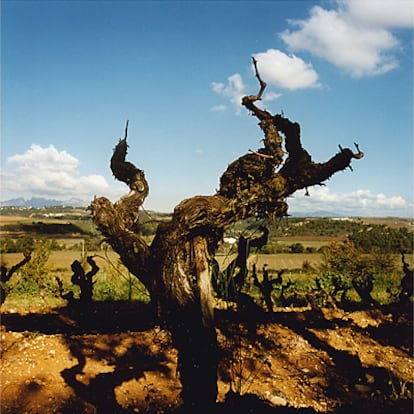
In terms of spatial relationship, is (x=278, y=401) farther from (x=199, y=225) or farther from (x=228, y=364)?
(x=199, y=225)

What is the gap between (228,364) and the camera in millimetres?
6023

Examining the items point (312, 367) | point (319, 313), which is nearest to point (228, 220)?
point (312, 367)

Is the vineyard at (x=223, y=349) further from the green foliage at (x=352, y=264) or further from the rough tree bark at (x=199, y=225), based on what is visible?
the green foliage at (x=352, y=264)

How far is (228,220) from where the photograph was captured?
17.9ft

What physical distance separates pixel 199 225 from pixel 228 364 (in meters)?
2.54

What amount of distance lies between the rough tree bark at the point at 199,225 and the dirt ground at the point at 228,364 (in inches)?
32.5

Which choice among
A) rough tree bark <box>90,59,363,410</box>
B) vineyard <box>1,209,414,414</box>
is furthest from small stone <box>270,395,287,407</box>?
rough tree bark <box>90,59,363,410</box>

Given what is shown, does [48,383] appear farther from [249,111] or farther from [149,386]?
[249,111]

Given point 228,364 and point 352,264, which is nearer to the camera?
point 228,364

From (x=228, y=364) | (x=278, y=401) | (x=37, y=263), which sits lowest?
(x=278, y=401)

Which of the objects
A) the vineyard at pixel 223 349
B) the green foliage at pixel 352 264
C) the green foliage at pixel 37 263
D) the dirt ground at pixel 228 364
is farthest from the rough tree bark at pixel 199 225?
the green foliage at pixel 352 264

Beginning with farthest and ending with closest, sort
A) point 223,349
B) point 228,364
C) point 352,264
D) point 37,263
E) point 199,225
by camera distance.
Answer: point 352,264 < point 37,263 < point 223,349 < point 228,364 < point 199,225

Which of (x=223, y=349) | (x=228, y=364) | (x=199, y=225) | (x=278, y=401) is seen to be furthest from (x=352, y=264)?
(x=199, y=225)

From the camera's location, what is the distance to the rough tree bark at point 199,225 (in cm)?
413
